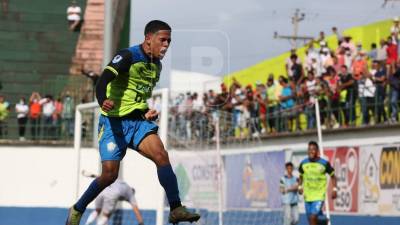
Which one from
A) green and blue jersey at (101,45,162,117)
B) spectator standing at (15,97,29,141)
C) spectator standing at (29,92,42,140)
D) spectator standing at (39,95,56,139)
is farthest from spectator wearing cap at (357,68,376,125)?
green and blue jersey at (101,45,162,117)

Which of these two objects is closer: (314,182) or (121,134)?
(121,134)

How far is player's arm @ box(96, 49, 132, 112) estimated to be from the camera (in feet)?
30.5

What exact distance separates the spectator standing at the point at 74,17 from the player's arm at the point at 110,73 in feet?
73.3

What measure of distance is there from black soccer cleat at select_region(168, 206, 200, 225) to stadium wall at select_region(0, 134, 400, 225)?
7.97 metres

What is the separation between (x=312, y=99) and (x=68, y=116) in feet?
23.1

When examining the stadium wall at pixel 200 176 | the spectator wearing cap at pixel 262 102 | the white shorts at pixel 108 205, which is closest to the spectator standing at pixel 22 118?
the stadium wall at pixel 200 176

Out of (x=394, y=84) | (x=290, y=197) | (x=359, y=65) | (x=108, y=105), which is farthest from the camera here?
(x=359, y=65)

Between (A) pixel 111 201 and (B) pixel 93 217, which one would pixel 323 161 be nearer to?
(A) pixel 111 201

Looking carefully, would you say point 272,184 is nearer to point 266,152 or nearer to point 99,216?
point 266,152

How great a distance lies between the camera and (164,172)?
9453mm

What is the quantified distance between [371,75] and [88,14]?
1295 cm

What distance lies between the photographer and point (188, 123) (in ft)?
67.5

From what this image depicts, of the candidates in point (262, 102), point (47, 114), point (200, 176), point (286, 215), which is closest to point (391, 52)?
point (286, 215)

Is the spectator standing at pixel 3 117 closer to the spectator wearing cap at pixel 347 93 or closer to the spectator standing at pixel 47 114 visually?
the spectator standing at pixel 47 114
